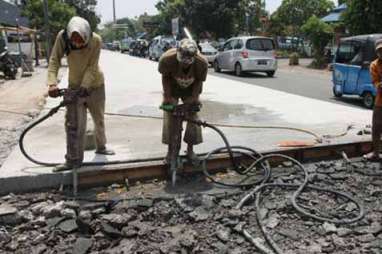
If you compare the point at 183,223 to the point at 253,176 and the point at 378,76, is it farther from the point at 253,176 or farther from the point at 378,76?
the point at 378,76

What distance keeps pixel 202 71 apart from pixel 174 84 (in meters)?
0.40

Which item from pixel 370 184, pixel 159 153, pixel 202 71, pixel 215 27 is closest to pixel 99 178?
pixel 159 153

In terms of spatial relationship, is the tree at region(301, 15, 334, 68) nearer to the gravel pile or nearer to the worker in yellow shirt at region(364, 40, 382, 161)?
the worker in yellow shirt at region(364, 40, 382, 161)

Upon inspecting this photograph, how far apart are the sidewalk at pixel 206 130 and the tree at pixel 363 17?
1013cm

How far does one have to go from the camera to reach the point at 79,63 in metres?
5.57

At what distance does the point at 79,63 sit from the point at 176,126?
130 centimetres

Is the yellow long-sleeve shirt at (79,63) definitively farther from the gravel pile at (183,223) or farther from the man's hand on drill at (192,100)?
the gravel pile at (183,223)

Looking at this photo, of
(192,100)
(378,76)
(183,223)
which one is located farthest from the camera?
(378,76)

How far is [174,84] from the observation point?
5.61 m

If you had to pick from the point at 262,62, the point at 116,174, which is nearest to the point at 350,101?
the point at 262,62

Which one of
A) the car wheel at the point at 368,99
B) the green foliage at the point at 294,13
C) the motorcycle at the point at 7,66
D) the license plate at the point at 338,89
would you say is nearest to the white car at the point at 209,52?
the motorcycle at the point at 7,66

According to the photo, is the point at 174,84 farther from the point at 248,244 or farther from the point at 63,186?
the point at 248,244

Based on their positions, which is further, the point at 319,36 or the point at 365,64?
Result: the point at 319,36

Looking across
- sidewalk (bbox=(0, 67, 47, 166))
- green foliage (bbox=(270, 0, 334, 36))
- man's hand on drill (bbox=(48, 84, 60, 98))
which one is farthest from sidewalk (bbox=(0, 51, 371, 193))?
green foliage (bbox=(270, 0, 334, 36))
